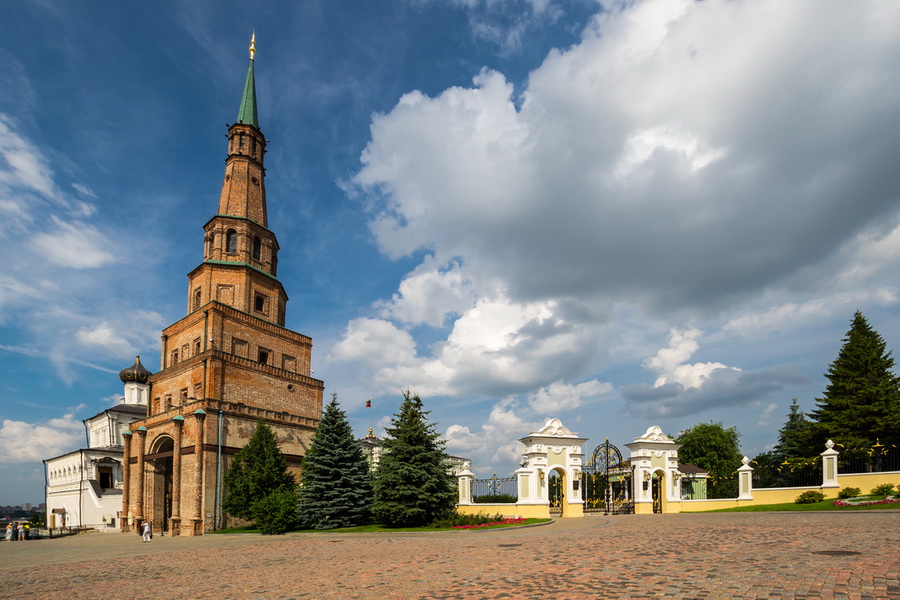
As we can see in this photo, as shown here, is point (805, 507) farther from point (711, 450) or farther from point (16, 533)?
point (16, 533)

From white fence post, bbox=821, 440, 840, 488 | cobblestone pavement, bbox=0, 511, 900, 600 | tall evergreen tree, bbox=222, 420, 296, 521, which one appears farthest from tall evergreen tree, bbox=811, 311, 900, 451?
tall evergreen tree, bbox=222, 420, 296, 521

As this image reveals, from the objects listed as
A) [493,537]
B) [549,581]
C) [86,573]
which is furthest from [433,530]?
[549,581]

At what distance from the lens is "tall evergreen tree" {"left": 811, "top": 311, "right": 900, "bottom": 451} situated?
32503mm

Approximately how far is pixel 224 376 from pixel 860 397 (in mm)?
39857

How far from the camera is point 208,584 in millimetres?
11688

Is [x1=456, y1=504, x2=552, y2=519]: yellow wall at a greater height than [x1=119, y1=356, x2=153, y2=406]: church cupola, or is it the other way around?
[x1=119, y1=356, x2=153, y2=406]: church cupola

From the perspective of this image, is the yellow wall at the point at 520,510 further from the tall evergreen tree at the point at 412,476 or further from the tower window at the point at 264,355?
the tower window at the point at 264,355

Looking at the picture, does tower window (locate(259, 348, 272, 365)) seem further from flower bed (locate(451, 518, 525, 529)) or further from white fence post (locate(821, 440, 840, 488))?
white fence post (locate(821, 440, 840, 488))

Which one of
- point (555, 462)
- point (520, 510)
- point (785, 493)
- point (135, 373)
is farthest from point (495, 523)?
point (135, 373)

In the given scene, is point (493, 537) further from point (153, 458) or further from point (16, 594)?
point (153, 458)

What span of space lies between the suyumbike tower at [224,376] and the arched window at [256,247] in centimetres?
8

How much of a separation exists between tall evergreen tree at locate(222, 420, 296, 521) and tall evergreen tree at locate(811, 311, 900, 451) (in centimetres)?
3238

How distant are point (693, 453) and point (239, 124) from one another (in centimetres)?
5472

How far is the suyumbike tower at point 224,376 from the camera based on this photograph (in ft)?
105
